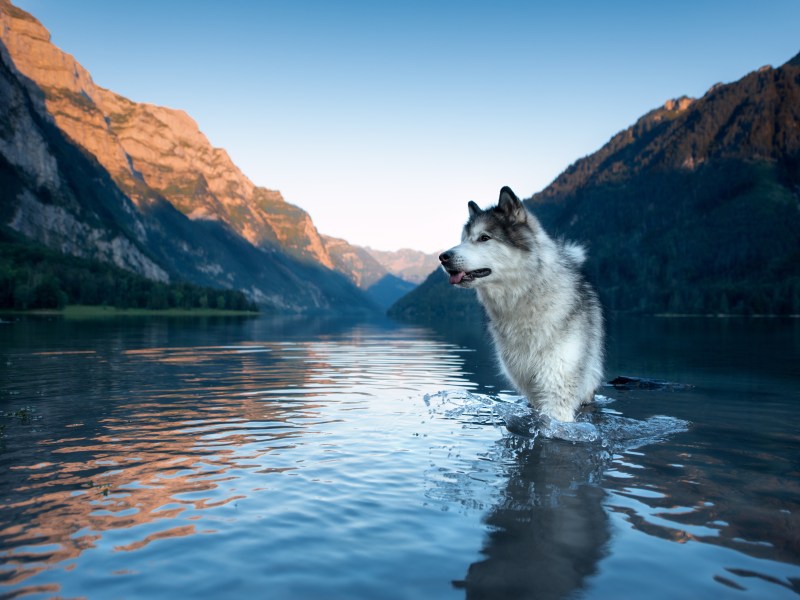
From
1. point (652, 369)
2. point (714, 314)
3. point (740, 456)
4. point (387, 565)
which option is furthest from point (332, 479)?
point (714, 314)

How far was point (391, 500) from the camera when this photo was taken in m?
7.86

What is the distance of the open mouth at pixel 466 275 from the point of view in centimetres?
973

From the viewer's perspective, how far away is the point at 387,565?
19.1ft

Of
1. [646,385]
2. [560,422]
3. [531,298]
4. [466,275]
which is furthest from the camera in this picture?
[646,385]

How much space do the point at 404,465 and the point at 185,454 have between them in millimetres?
4047

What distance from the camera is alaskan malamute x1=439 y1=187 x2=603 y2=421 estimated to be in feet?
33.2

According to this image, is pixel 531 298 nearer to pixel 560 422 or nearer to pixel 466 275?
pixel 466 275

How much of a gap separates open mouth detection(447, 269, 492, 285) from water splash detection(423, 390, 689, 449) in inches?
128

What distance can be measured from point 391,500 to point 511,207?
17.6ft

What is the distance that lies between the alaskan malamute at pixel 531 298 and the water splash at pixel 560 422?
513mm

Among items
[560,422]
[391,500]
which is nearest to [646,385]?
[560,422]

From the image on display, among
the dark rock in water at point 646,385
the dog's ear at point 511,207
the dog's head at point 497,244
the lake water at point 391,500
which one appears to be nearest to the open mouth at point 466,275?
the dog's head at point 497,244

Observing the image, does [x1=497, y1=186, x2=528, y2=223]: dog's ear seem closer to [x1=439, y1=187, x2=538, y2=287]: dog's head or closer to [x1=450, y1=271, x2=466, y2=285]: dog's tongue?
[x1=439, y1=187, x2=538, y2=287]: dog's head

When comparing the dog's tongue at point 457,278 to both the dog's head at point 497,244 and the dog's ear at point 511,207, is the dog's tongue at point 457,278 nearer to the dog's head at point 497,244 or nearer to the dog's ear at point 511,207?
the dog's head at point 497,244
